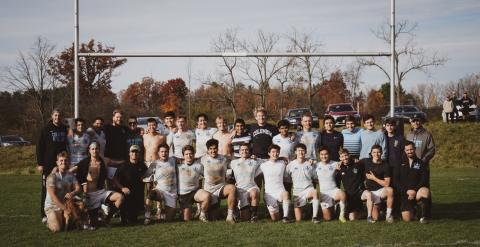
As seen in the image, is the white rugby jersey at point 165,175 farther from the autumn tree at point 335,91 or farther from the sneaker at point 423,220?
the autumn tree at point 335,91

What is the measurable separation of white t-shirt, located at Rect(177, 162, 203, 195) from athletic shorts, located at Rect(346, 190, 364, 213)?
2.33 metres

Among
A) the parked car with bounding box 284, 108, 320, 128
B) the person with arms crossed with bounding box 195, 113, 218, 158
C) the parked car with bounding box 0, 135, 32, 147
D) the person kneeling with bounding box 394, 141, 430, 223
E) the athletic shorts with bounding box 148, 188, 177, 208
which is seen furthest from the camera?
the parked car with bounding box 0, 135, 32, 147

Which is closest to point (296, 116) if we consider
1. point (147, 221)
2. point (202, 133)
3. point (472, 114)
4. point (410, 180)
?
point (472, 114)

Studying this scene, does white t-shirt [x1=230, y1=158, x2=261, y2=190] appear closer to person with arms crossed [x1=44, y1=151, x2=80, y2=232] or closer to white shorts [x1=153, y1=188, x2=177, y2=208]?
white shorts [x1=153, y1=188, x2=177, y2=208]

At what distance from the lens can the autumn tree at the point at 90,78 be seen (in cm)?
3022

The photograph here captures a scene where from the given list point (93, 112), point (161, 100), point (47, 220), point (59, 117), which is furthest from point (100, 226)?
point (161, 100)

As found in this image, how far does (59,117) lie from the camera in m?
7.88

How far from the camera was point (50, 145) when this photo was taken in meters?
7.82

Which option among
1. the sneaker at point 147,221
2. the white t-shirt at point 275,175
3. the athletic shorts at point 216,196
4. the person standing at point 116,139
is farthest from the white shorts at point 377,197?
the person standing at point 116,139

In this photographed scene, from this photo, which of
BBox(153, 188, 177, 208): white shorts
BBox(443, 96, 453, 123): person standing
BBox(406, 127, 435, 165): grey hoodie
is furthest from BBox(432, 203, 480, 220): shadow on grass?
BBox(443, 96, 453, 123): person standing

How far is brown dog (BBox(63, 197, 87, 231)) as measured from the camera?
23.1 feet

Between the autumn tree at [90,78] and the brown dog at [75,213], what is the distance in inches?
921

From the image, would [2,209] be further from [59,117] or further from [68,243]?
[68,243]

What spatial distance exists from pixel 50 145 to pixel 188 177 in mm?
2158
